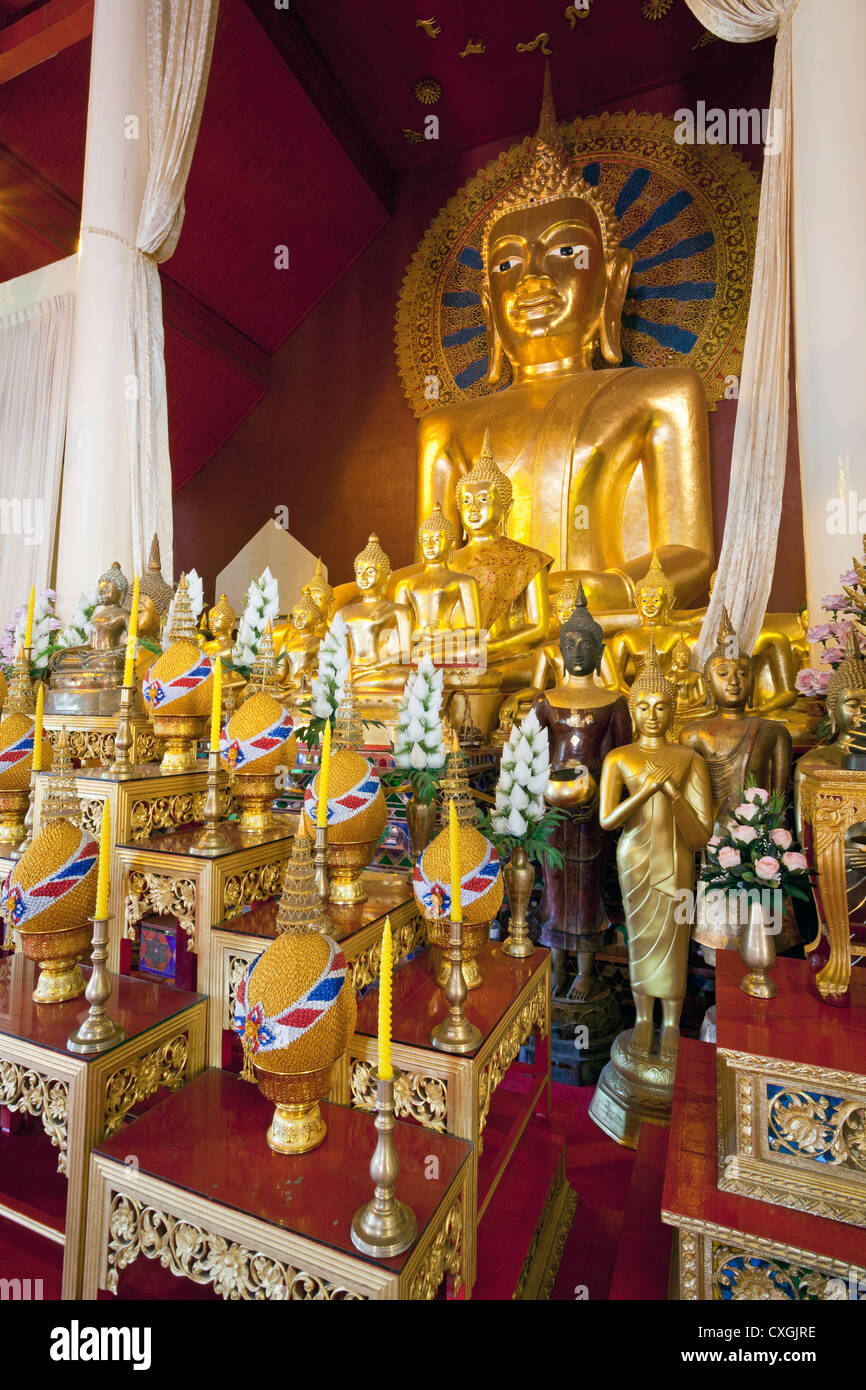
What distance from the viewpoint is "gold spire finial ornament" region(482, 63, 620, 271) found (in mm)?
4129

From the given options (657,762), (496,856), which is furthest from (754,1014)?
(657,762)

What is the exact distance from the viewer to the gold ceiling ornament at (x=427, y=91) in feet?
15.4

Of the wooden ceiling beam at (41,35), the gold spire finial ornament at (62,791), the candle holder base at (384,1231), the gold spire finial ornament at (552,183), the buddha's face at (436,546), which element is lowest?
the candle holder base at (384,1231)

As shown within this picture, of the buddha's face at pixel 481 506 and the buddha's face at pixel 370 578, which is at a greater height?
the buddha's face at pixel 481 506

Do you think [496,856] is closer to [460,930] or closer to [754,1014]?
[460,930]

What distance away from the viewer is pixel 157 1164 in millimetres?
956

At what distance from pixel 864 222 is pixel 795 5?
860mm

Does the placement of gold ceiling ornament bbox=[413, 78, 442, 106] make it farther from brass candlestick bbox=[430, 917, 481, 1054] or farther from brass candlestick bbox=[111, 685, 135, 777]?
brass candlestick bbox=[430, 917, 481, 1054]

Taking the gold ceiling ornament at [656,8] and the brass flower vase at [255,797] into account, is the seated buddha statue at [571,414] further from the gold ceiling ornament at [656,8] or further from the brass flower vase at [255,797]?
the brass flower vase at [255,797]

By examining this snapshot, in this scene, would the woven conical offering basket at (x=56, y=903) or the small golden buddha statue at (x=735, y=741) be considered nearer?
the woven conical offering basket at (x=56, y=903)

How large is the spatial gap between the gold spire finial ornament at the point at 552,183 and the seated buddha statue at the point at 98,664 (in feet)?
11.0

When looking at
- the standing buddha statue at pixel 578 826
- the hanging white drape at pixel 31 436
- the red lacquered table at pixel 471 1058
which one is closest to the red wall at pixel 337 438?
the hanging white drape at pixel 31 436

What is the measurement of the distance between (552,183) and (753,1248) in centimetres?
489

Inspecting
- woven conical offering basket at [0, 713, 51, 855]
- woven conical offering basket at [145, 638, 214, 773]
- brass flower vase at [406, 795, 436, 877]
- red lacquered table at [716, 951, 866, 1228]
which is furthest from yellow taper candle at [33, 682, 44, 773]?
red lacquered table at [716, 951, 866, 1228]
